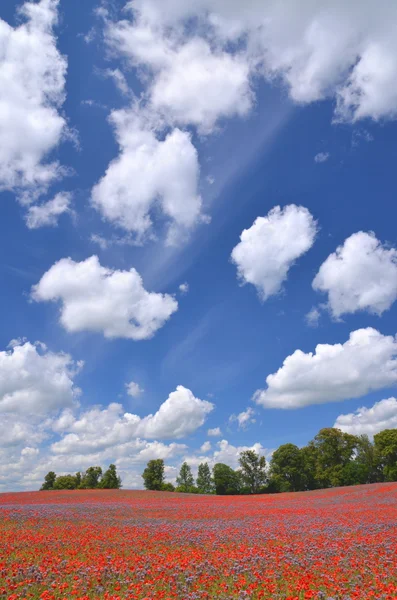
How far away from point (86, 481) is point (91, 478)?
1425 mm

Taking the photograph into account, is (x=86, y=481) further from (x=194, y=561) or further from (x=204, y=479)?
(x=194, y=561)

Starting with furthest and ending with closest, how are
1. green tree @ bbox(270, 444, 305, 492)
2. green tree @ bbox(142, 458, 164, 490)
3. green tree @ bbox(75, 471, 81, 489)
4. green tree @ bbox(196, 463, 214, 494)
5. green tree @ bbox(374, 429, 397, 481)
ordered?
green tree @ bbox(196, 463, 214, 494) < green tree @ bbox(75, 471, 81, 489) < green tree @ bbox(142, 458, 164, 490) < green tree @ bbox(270, 444, 305, 492) < green tree @ bbox(374, 429, 397, 481)

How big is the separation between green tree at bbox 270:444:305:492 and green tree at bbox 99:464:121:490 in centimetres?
3859

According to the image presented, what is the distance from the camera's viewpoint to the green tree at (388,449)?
7681cm

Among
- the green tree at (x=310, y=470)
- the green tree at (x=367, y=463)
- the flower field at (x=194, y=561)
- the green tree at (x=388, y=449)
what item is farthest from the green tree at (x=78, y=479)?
the flower field at (x=194, y=561)

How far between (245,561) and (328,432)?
82.0 meters

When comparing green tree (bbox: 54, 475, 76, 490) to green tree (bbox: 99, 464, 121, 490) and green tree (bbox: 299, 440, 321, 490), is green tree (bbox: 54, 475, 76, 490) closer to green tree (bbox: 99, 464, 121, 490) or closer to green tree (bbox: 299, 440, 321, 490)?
green tree (bbox: 99, 464, 121, 490)

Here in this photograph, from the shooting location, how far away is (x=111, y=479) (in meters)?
93.8

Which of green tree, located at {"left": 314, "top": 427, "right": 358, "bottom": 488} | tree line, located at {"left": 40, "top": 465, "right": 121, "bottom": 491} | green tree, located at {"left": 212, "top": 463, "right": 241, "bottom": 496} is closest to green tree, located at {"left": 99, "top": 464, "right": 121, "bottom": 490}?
tree line, located at {"left": 40, "top": 465, "right": 121, "bottom": 491}

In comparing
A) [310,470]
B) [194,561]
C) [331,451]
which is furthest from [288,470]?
[194,561]

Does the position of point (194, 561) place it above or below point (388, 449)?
below

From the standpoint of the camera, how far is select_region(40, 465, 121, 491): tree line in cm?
9394

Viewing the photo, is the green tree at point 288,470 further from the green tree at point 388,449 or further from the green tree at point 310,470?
the green tree at point 388,449

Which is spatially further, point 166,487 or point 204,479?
point 204,479
